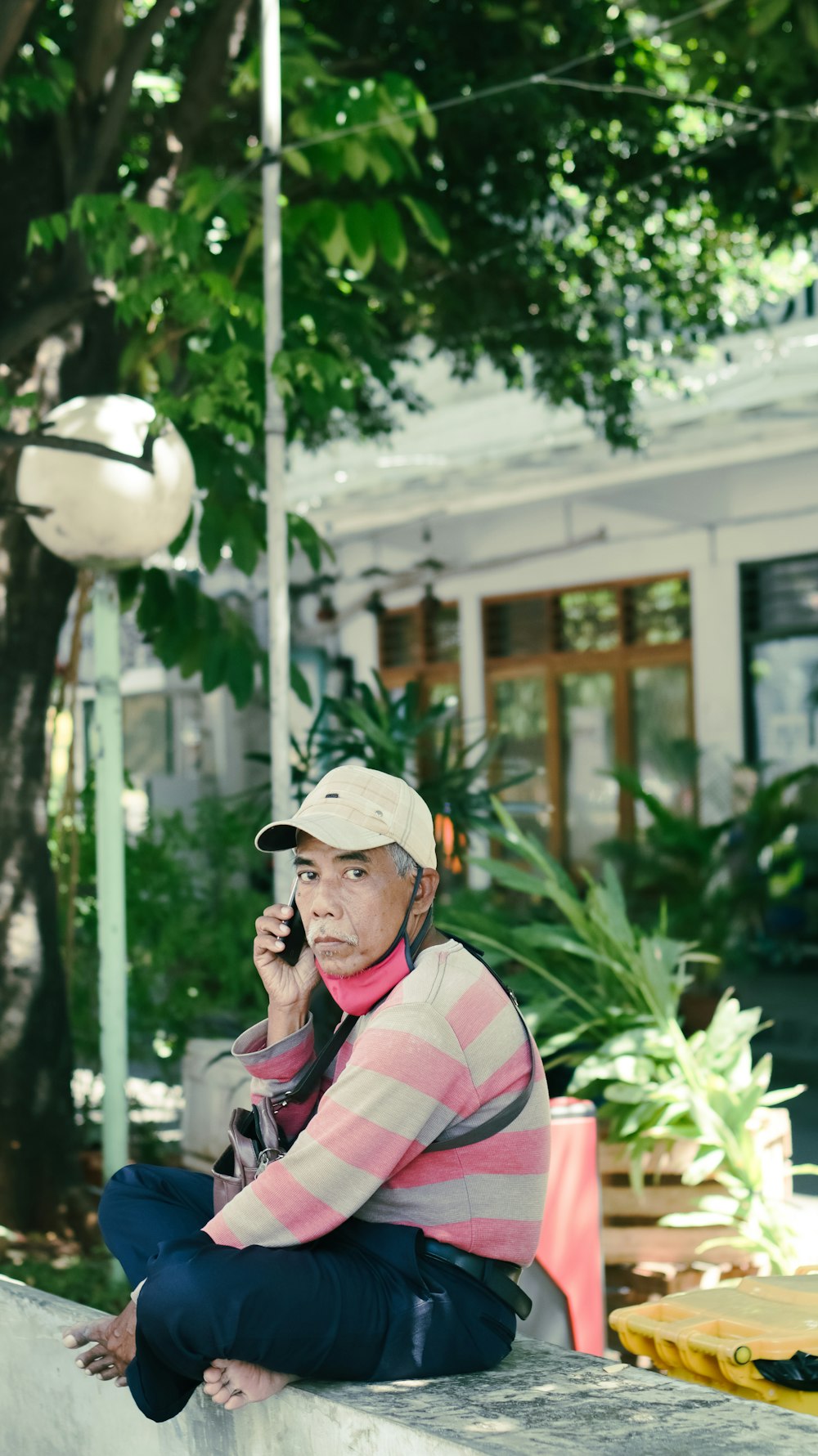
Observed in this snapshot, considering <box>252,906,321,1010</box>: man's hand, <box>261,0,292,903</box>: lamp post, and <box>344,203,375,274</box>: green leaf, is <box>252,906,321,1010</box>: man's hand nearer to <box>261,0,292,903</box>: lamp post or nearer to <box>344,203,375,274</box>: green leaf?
<box>261,0,292,903</box>: lamp post

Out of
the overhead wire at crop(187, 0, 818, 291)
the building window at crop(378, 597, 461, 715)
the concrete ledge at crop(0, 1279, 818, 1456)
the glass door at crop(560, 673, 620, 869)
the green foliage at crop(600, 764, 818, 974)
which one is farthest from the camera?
the building window at crop(378, 597, 461, 715)

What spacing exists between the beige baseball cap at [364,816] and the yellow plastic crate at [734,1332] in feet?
3.23

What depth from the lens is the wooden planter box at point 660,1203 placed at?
14.6ft

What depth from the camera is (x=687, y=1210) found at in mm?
4500

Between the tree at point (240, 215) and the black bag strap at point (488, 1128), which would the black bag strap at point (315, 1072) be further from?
the tree at point (240, 215)

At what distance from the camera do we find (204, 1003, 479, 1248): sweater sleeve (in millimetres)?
2508

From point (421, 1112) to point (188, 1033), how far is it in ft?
14.9

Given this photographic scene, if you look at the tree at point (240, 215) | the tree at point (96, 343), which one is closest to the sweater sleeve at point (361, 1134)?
the tree at point (240, 215)

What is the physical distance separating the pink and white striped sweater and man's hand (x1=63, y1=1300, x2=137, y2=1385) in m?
0.29

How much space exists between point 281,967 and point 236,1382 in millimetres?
742

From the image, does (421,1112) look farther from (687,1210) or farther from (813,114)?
(813,114)

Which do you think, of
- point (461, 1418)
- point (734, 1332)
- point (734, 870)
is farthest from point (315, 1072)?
point (734, 870)

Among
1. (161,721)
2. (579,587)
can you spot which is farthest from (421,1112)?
(161,721)

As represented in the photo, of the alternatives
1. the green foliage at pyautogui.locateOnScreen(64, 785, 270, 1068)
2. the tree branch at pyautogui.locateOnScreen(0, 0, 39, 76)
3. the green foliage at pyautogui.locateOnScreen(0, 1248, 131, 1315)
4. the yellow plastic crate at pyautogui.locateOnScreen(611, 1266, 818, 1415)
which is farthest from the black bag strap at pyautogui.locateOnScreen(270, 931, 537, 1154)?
the green foliage at pyautogui.locateOnScreen(64, 785, 270, 1068)
